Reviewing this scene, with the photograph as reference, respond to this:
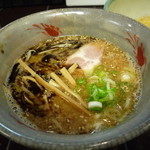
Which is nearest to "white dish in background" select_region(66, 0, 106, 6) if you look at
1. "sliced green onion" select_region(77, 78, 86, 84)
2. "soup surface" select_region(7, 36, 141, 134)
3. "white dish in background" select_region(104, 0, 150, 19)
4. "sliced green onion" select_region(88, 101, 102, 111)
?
"white dish in background" select_region(104, 0, 150, 19)

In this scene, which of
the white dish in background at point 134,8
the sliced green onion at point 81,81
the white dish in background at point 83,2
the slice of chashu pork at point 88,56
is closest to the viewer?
the sliced green onion at point 81,81

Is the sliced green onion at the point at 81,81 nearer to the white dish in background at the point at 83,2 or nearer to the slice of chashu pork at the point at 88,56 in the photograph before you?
the slice of chashu pork at the point at 88,56

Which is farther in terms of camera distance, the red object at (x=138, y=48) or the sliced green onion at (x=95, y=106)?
the red object at (x=138, y=48)

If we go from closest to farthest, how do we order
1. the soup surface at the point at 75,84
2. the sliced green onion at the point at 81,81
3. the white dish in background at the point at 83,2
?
the soup surface at the point at 75,84
the sliced green onion at the point at 81,81
the white dish in background at the point at 83,2

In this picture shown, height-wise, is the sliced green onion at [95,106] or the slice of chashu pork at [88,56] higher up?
the slice of chashu pork at [88,56]

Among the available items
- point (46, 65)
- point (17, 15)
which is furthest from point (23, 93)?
point (17, 15)

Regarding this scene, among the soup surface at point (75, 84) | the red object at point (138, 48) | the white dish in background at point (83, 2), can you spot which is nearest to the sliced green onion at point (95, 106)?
the soup surface at point (75, 84)

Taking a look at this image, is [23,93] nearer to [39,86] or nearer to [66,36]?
[39,86]

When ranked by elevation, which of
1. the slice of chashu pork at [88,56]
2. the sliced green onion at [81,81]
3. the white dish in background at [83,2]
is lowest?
the white dish in background at [83,2]
